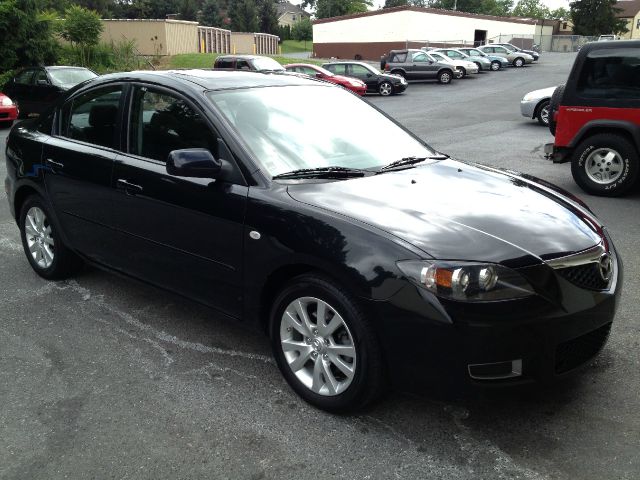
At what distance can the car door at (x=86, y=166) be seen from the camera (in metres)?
4.37

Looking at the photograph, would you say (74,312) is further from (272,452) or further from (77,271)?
(272,452)

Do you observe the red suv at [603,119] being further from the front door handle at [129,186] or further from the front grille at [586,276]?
the front door handle at [129,186]

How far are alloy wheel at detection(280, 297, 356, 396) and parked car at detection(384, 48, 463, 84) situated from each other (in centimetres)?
3172

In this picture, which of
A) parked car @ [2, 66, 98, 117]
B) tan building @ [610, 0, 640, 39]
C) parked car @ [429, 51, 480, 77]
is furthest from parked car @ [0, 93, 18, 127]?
tan building @ [610, 0, 640, 39]

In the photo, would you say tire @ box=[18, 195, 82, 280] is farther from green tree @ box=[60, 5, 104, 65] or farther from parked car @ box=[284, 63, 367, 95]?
green tree @ box=[60, 5, 104, 65]

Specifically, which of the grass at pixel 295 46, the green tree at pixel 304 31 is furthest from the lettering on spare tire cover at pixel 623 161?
the green tree at pixel 304 31

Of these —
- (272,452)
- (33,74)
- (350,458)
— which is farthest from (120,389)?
(33,74)

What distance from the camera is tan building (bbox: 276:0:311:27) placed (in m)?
133

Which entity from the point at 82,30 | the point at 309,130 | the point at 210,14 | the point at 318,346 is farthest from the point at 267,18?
the point at 318,346

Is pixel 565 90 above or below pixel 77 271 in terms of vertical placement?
above

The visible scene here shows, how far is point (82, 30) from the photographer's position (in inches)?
1163

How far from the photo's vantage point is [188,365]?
3.79 meters

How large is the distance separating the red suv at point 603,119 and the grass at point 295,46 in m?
75.5

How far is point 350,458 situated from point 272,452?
360 mm
